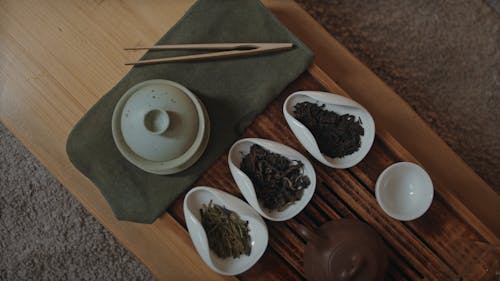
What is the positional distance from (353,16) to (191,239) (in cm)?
94

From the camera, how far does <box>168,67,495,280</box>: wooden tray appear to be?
954mm

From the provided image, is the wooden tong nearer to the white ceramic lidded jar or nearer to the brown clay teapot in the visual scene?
the white ceramic lidded jar

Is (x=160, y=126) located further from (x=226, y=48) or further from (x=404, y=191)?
(x=404, y=191)

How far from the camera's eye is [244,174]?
2.89 ft

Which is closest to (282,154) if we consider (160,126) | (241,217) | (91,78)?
(241,217)

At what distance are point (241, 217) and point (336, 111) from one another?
12.8 inches

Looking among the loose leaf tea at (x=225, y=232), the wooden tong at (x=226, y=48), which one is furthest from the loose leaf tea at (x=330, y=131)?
the loose leaf tea at (x=225, y=232)

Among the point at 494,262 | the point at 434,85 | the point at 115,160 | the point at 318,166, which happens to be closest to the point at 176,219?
the point at 115,160

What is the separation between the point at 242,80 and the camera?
Result: 0.96 m

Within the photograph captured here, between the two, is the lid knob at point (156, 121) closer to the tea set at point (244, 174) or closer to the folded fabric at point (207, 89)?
the tea set at point (244, 174)

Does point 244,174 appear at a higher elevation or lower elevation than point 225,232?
higher

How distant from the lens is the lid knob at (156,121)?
32.3 inches

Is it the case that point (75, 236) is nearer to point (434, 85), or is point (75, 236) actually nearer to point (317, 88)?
point (317, 88)

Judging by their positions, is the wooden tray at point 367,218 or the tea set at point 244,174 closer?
the tea set at point 244,174
